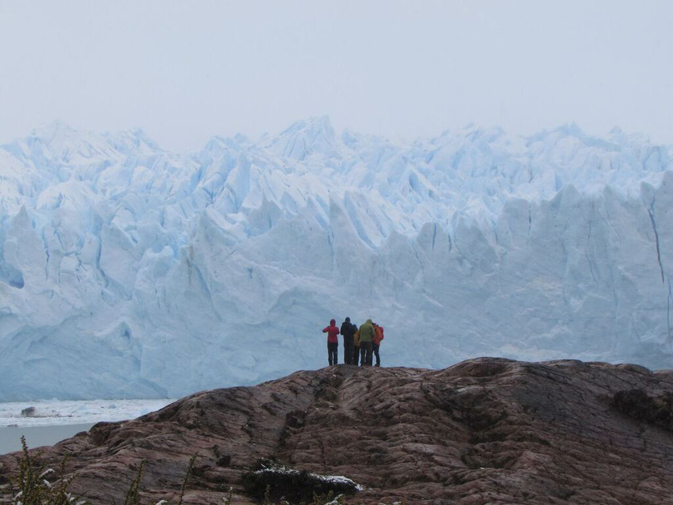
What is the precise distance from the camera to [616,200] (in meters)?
16.4

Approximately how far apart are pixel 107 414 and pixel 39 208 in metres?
6.67

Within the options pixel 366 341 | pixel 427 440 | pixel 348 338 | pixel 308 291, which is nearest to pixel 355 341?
pixel 348 338

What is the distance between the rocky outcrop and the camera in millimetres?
3412

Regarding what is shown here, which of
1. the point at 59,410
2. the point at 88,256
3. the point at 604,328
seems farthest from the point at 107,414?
the point at 604,328

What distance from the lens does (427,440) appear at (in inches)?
161

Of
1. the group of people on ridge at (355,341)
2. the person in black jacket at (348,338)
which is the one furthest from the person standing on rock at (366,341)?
the person in black jacket at (348,338)

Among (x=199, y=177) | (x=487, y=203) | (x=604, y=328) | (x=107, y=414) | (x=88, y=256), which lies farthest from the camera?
(x=199, y=177)

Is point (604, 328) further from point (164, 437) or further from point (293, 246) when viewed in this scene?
point (164, 437)

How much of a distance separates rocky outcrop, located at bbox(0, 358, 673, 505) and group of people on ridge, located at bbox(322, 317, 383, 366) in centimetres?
216

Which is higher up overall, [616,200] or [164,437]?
[616,200]

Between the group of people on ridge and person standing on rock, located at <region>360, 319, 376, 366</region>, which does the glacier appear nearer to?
the group of people on ridge

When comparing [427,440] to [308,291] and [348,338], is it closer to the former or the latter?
[348,338]

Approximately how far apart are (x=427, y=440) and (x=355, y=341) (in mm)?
3984

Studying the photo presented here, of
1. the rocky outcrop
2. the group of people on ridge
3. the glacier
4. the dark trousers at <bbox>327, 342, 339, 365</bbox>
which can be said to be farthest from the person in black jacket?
the glacier
